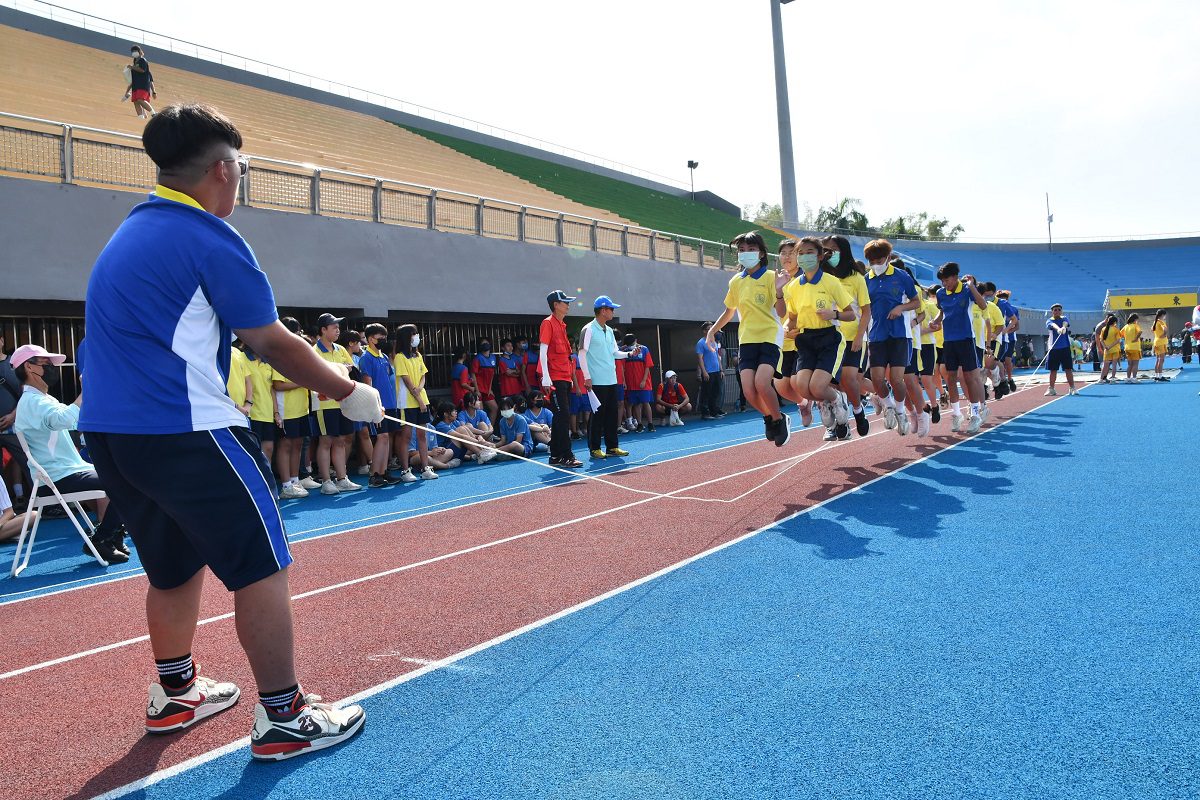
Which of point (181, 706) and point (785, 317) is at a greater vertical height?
point (785, 317)

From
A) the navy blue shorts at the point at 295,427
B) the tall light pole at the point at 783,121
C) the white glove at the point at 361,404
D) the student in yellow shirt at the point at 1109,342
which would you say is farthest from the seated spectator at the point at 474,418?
the tall light pole at the point at 783,121

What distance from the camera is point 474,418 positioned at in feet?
45.2

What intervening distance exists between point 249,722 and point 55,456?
15.3 ft

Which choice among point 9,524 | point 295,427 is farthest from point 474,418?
point 9,524

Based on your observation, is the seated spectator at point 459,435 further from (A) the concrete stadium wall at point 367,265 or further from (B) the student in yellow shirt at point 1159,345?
(B) the student in yellow shirt at point 1159,345

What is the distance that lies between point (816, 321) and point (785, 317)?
36cm

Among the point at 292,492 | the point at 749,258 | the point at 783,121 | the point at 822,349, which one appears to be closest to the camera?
the point at 749,258

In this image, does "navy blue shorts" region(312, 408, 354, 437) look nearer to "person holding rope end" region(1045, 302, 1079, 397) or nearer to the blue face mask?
the blue face mask

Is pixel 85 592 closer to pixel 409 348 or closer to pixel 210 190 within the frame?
pixel 210 190

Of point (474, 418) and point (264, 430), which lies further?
point (474, 418)

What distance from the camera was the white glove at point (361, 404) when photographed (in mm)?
3156

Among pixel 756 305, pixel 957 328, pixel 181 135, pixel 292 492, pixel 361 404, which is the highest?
pixel 181 135

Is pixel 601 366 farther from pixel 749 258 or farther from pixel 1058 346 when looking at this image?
pixel 1058 346

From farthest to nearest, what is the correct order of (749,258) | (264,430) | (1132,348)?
(1132,348) < (264,430) < (749,258)
